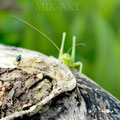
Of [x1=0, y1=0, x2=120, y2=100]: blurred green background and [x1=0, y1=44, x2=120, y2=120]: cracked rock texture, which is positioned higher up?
[x1=0, y1=0, x2=120, y2=100]: blurred green background

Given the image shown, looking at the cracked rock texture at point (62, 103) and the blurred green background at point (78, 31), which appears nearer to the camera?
the cracked rock texture at point (62, 103)

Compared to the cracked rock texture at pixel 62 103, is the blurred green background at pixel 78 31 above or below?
above

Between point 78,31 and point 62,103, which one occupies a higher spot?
point 78,31

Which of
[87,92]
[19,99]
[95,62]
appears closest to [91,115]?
[87,92]

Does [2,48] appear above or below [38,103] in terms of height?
above

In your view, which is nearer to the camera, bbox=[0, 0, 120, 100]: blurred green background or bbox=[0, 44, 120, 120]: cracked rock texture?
bbox=[0, 44, 120, 120]: cracked rock texture

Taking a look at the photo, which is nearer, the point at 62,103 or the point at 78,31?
the point at 62,103

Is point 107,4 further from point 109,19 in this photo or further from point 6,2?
point 6,2

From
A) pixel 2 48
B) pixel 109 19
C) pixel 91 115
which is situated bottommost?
pixel 91 115
